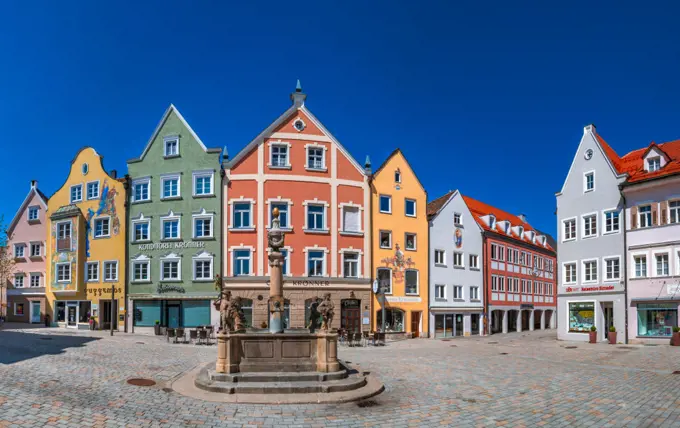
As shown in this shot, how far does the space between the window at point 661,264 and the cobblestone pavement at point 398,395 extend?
416 inches

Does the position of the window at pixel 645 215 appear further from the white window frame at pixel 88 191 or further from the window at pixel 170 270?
the white window frame at pixel 88 191

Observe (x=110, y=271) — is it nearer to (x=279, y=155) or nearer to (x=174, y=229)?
(x=174, y=229)

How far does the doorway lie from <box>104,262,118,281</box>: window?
75.1 ft

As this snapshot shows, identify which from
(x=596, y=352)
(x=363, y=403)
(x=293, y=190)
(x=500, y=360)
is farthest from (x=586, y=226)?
(x=363, y=403)

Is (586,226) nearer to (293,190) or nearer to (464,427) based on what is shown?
(293,190)

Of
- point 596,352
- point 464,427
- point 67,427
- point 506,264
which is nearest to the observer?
point 67,427

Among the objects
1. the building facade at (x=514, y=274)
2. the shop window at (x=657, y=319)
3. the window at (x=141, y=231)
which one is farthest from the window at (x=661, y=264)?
the window at (x=141, y=231)

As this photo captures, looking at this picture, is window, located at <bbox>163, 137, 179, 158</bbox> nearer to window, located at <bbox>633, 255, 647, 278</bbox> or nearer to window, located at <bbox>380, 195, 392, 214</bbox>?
window, located at <bbox>380, 195, 392, 214</bbox>

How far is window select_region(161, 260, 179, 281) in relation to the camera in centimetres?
3716

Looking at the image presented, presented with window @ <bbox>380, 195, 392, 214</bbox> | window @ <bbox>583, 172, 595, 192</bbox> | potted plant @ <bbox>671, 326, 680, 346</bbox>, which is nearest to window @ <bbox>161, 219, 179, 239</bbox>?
window @ <bbox>380, 195, 392, 214</bbox>

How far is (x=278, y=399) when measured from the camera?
1271 centimetres

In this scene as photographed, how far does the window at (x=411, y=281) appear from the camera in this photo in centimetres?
3956

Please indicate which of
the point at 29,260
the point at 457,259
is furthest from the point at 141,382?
the point at 29,260

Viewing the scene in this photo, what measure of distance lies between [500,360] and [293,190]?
1936 centimetres
